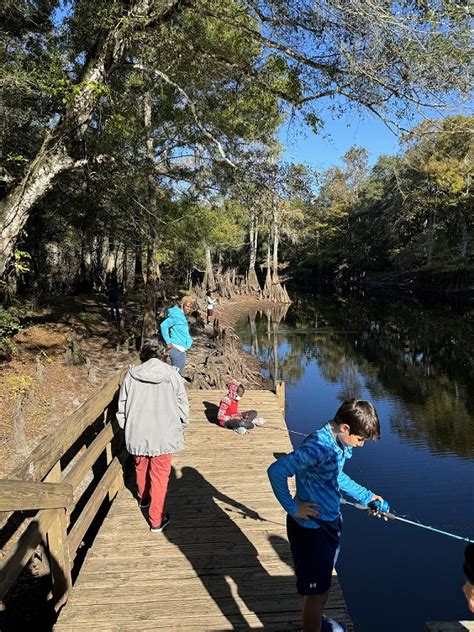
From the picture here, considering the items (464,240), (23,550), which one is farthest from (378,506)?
(464,240)

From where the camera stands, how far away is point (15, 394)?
805 cm

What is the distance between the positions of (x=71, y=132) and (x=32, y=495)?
16.2 feet

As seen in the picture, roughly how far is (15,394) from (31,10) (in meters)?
7.82

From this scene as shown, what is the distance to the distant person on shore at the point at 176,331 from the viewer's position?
6395 millimetres

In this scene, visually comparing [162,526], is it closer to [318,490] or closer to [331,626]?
[331,626]

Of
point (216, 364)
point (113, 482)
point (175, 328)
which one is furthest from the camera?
point (216, 364)

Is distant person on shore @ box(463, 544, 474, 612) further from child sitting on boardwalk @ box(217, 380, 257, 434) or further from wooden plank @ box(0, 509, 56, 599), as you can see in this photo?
child sitting on boardwalk @ box(217, 380, 257, 434)

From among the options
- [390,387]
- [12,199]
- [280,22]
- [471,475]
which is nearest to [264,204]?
[280,22]

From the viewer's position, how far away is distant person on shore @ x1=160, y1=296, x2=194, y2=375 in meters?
6.39

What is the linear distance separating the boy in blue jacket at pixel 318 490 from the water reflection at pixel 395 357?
26.8ft

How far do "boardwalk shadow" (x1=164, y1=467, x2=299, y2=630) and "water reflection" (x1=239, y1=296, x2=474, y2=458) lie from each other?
677 centimetres

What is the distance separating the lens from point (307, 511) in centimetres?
230

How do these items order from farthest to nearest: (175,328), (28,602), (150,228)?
(150,228)
(175,328)
(28,602)

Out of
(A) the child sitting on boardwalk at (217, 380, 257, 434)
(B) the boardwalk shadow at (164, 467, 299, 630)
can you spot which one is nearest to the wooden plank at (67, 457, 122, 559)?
(B) the boardwalk shadow at (164, 467, 299, 630)
